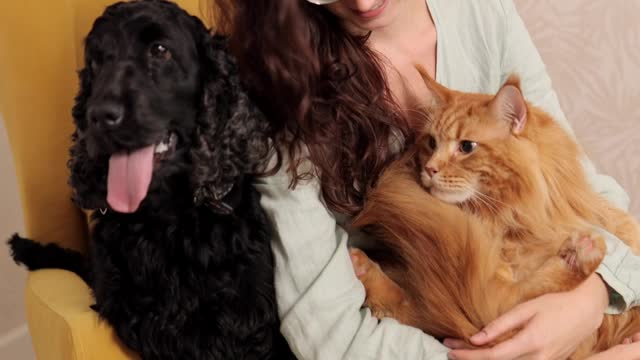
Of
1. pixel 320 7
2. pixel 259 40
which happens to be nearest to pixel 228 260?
pixel 259 40

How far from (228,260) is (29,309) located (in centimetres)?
41

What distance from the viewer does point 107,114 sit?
3.06 feet

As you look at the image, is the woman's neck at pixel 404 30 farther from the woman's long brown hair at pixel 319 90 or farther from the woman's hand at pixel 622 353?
the woman's hand at pixel 622 353

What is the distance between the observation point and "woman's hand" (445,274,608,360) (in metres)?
1.07

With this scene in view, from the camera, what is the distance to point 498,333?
107 centimetres

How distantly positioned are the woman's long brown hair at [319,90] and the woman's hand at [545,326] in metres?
0.31

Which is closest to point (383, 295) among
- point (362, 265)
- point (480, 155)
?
point (362, 265)

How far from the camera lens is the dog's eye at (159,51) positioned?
101 cm

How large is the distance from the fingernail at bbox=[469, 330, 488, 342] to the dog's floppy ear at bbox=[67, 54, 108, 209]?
0.60 meters

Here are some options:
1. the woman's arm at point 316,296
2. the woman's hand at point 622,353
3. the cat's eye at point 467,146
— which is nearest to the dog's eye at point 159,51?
the woman's arm at point 316,296

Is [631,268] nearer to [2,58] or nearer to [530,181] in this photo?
[530,181]

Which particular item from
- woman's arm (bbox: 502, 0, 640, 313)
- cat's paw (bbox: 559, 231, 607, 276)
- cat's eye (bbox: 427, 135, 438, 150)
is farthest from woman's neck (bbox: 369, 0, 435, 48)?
cat's paw (bbox: 559, 231, 607, 276)

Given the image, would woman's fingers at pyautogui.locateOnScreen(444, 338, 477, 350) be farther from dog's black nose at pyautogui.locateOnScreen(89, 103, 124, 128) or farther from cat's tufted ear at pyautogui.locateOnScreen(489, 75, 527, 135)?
dog's black nose at pyautogui.locateOnScreen(89, 103, 124, 128)

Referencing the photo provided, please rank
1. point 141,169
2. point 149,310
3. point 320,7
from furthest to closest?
point 320,7
point 149,310
point 141,169
